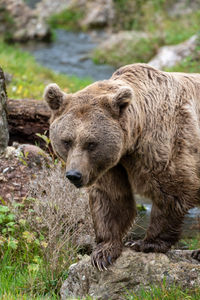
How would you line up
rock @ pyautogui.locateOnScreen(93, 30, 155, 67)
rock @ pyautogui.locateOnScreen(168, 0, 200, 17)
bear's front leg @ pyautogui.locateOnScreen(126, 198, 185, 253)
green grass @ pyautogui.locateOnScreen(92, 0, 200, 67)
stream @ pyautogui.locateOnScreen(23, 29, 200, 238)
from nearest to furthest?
bear's front leg @ pyautogui.locateOnScreen(126, 198, 185, 253)
stream @ pyautogui.locateOnScreen(23, 29, 200, 238)
rock @ pyautogui.locateOnScreen(93, 30, 155, 67)
green grass @ pyautogui.locateOnScreen(92, 0, 200, 67)
rock @ pyautogui.locateOnScreen(168, 0, 200, 17)

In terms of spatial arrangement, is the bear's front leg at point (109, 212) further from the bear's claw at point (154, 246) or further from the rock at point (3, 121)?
the rock at point (3, 121)

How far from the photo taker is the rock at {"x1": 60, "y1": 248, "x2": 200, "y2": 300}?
4.54 metres

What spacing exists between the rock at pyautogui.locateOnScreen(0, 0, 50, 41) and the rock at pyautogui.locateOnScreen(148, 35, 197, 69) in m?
6.37

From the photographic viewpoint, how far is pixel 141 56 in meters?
16.6

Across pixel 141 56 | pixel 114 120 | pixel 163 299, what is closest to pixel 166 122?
pixel 114 120

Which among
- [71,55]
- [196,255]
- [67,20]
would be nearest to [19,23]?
[71,55]

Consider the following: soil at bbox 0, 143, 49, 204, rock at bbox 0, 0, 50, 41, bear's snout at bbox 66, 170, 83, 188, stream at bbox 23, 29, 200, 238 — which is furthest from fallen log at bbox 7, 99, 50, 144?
rock at bbox 0, 0, 50, 41

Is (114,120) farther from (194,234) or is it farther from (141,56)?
(141,56)

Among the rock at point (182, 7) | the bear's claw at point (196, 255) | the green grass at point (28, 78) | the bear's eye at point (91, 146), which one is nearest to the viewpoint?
the bear's eye at point (91, 146)

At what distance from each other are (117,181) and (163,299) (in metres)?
1.06

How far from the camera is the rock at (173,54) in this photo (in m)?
14.8

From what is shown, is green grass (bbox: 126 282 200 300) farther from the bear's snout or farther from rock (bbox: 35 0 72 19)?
rock (bbox: 35 0 72 19)

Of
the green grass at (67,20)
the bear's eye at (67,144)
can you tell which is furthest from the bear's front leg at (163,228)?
the green grass at (67,20)

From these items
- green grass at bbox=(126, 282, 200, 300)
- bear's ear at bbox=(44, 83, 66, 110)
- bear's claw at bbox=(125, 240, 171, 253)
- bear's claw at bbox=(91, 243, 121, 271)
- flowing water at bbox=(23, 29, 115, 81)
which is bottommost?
flowing water at bbox=(23, 29, 115, 81)
